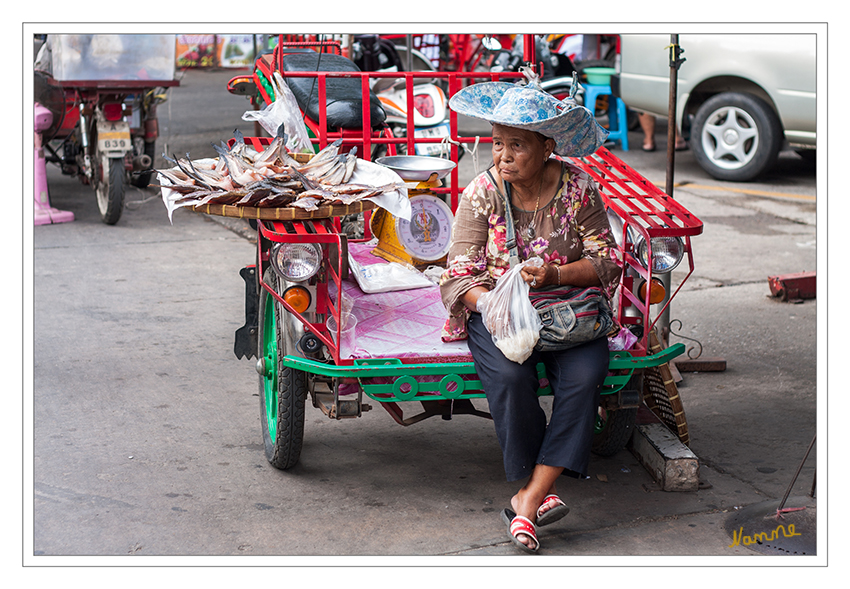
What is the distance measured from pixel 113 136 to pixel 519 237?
5017mm

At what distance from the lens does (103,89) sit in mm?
7449

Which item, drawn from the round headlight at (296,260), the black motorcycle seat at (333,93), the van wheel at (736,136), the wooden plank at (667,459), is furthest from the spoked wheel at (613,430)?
the van wheel at (736,136)

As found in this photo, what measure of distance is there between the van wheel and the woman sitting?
602 centimetres

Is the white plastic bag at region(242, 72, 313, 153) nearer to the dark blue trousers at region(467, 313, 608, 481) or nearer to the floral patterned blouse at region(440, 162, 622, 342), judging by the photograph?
the floral patterned blouse at region(440, 162, 622, 342)

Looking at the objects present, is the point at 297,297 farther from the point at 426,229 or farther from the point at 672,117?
the point at 672,117

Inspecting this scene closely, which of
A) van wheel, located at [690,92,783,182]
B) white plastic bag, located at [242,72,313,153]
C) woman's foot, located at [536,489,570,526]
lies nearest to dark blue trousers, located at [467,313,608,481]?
woman's foot, located at [536,489,570,526]

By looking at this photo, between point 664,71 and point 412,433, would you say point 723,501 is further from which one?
point 664,71

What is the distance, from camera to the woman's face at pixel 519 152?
3262 millimetres

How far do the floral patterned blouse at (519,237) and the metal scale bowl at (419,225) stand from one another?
1.01 meters

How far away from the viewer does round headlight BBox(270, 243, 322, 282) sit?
3.26 meters

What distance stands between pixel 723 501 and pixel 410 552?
1212mm

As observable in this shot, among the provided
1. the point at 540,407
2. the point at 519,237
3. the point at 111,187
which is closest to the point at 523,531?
the point at 540,407

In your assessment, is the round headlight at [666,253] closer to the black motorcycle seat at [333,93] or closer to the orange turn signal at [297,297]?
the orange turn signal at [297,297]

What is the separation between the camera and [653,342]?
141 inches
